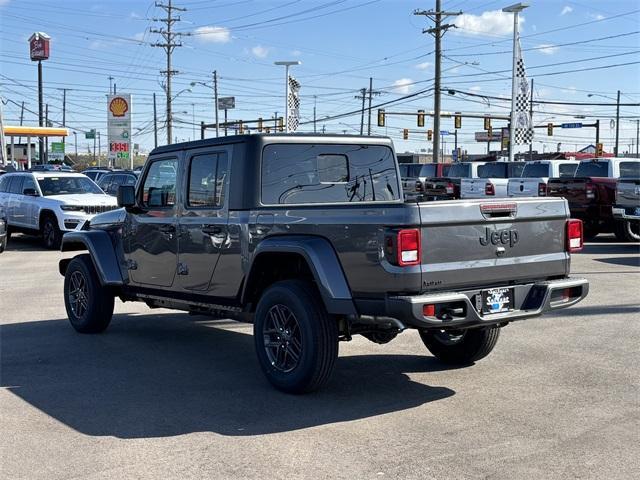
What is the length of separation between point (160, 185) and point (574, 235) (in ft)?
12.7

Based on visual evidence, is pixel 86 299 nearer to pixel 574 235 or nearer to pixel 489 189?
pixel 574 235

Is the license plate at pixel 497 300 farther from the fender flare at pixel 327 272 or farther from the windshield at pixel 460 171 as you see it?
the windshield at pixel 460 171

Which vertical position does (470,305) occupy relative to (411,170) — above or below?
below

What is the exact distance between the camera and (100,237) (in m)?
8.45

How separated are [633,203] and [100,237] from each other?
38.6ft

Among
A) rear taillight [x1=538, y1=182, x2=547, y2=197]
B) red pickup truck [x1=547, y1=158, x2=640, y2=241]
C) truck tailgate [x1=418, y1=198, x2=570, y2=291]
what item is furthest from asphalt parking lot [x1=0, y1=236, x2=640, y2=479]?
rear taillight [x1=538, y1=182, x2=547, y2=197]

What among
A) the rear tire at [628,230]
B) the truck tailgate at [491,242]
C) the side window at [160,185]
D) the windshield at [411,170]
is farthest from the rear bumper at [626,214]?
the windshield at [411,170]

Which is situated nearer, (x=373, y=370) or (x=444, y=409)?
(x=444, y=409)

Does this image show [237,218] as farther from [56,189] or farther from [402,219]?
[56,189]

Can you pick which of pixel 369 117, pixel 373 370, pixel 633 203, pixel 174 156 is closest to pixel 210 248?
pixel 174 156

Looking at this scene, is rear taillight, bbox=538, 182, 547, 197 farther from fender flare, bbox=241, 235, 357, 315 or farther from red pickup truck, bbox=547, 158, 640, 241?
fender flare, bbox=241, 235, 357, 315

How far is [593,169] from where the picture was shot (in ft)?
62.3

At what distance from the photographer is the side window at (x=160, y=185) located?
7523 mm

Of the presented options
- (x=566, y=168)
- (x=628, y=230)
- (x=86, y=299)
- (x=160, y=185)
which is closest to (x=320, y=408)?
(x=160, y=185)
